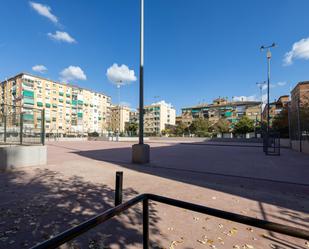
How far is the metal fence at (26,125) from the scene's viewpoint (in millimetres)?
8672

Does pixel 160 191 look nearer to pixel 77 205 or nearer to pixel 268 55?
pixel 77 205

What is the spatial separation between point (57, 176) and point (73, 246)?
4604 millimetres

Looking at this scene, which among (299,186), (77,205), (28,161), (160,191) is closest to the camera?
(77,205)

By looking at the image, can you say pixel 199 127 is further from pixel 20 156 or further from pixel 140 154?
pixel 20 156

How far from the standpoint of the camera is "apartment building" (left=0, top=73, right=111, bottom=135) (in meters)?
65.6

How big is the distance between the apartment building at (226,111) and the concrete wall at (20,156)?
74.2 m

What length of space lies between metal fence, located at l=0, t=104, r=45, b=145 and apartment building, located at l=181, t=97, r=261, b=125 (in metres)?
74.0

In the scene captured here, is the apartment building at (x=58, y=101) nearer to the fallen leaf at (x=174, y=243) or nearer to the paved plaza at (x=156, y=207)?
the paved plaza at (x=156, y=207)

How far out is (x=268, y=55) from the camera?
70.2ft

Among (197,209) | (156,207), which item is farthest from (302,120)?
(197,209)

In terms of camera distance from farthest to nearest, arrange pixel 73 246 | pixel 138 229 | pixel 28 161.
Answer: pixel 28 161
pixel 138 229
pixel 73 246

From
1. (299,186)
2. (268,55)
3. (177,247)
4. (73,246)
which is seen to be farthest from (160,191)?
(268,55)

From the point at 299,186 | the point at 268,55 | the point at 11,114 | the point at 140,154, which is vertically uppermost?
the point at 268,55

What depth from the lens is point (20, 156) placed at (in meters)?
7.91
